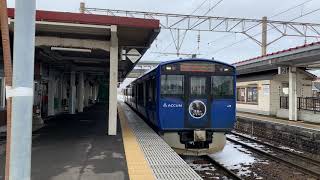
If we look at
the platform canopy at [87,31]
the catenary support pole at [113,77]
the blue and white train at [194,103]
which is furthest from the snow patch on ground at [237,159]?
the platform canopy at [87,31]

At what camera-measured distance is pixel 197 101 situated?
37.5 ft

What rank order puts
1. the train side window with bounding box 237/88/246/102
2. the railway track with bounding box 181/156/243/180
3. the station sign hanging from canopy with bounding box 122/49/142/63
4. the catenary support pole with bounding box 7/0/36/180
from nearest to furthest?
the catenary support pole with bounding box 7/0/36/180 → the railway track with bounding box 181/156/243/180 → the station sign hanging from canopy with bounding box 122/49/142/63 → the train side window with bounding box 237/88/246/102

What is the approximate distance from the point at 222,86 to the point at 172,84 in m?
1.45

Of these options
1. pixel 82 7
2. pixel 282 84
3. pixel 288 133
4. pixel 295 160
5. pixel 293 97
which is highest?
pixel 82 7

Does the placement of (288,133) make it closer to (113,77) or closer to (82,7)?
(113,77)

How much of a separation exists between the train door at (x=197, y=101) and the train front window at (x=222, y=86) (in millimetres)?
171

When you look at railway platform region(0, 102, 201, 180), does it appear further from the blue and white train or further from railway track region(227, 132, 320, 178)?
railway track region(227, 132, 320, 178)

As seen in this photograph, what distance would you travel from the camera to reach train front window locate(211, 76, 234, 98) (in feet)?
37.9

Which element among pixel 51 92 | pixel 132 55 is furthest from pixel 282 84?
pixel 132 55

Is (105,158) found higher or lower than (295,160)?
higher

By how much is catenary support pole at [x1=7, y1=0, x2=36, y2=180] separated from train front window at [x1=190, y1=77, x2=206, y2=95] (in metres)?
8.66

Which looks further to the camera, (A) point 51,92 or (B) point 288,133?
(A) point 51,92

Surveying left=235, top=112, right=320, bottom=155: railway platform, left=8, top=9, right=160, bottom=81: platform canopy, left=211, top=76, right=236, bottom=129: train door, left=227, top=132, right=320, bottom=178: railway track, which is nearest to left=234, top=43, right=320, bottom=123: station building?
left=235, top=112, right=320, bottom=155: railway platform

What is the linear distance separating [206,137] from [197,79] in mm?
1650
